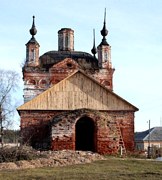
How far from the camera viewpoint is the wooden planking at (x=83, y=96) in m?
24.4

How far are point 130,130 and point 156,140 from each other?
26.9m

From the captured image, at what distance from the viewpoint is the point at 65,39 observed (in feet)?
124

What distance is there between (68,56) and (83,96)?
493 inches

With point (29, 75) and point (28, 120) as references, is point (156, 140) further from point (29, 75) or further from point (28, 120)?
point (28, 120)

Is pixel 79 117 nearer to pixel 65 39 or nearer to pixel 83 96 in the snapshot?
pixel 83 96

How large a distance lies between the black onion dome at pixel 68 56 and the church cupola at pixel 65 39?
74 cm

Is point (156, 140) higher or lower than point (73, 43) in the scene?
lower

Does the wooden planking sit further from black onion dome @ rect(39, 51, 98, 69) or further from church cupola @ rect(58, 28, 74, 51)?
church cupola @ rect(58, 28, 74, 51)

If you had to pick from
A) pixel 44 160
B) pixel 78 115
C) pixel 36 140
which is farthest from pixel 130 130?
pixel 44 160

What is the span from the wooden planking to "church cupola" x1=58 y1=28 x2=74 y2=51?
13180 mm

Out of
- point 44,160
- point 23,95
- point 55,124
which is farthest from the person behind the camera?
point 23,95

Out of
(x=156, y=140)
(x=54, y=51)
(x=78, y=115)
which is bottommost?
(x=156, y=140)

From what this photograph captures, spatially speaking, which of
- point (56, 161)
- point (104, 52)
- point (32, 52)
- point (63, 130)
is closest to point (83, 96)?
point (63, 130)

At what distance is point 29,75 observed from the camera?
3409 cm
